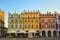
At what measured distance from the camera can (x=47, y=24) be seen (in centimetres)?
6981

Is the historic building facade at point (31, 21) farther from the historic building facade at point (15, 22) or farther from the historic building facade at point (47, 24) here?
the historic building facade at point (47, 24)

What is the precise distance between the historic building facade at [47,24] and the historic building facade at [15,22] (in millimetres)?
8608

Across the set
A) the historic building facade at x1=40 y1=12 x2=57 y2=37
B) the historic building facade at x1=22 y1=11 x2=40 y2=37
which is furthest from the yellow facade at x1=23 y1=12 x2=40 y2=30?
the historic building facade at x1=40 y1=12 x2=57 y2=37

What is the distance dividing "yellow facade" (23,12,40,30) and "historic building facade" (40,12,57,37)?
6.69ft

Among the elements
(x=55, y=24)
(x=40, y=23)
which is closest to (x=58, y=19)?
(x=55, y=24)

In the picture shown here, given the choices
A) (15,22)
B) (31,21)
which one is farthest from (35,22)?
(15,22)

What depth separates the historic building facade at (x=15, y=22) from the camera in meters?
68.9

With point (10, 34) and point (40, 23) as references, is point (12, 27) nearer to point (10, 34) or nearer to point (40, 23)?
point (10, 34)

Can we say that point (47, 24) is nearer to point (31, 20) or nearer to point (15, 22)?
point (31, 20)

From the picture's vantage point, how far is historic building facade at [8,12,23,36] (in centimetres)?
6894

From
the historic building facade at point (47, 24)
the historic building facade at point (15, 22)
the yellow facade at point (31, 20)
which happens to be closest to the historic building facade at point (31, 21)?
the yellow facade at point (31, 20)

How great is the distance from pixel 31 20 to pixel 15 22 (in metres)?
6.60

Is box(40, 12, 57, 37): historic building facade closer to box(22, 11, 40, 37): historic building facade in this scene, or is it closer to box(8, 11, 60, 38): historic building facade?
box(8, 11, 60, 38): historic building facade

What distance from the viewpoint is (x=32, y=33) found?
225 feet
